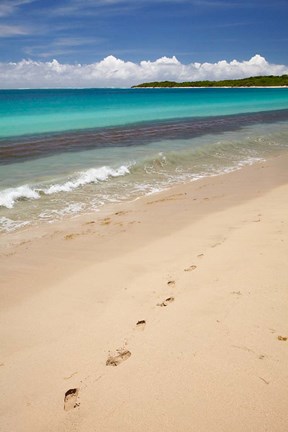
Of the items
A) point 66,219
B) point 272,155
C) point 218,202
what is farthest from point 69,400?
point 272,155

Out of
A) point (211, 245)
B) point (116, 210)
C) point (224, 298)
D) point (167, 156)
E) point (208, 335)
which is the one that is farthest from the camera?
point (167, 156)

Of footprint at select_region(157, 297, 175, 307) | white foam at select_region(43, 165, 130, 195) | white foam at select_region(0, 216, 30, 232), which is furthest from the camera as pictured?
white foam at select_region(43, 165, 130, 195)

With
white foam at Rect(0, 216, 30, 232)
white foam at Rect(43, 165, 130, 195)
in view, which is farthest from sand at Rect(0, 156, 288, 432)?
white foam at Rect(43, 165, 130, 195)

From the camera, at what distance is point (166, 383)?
2.80 m

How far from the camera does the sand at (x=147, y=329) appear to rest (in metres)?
2.59

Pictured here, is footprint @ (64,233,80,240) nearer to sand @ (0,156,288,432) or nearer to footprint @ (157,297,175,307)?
sand @ (0,156,288,432)

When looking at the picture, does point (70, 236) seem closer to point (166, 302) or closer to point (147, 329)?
point (166, 302)

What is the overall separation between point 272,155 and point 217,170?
4373 mm

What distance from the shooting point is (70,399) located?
2.76 m

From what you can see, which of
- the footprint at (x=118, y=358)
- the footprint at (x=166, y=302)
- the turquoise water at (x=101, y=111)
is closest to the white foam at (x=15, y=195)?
the footprint at (x=166, y=302)

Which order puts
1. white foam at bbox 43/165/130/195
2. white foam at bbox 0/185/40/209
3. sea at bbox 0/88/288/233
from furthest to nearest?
white foam at bbox 43/165/130/195 < sea at bbox 0/88/288/233 < white foam at bbox 0/185/40/209

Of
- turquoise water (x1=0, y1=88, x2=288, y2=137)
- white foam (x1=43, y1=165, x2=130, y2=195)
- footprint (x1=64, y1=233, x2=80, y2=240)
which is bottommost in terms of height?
footprint (x1=64, y1=233, x2=80, y2=240)

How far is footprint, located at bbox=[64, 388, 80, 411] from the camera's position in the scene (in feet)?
8.82

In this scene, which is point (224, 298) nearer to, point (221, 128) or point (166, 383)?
point (166, 383)
